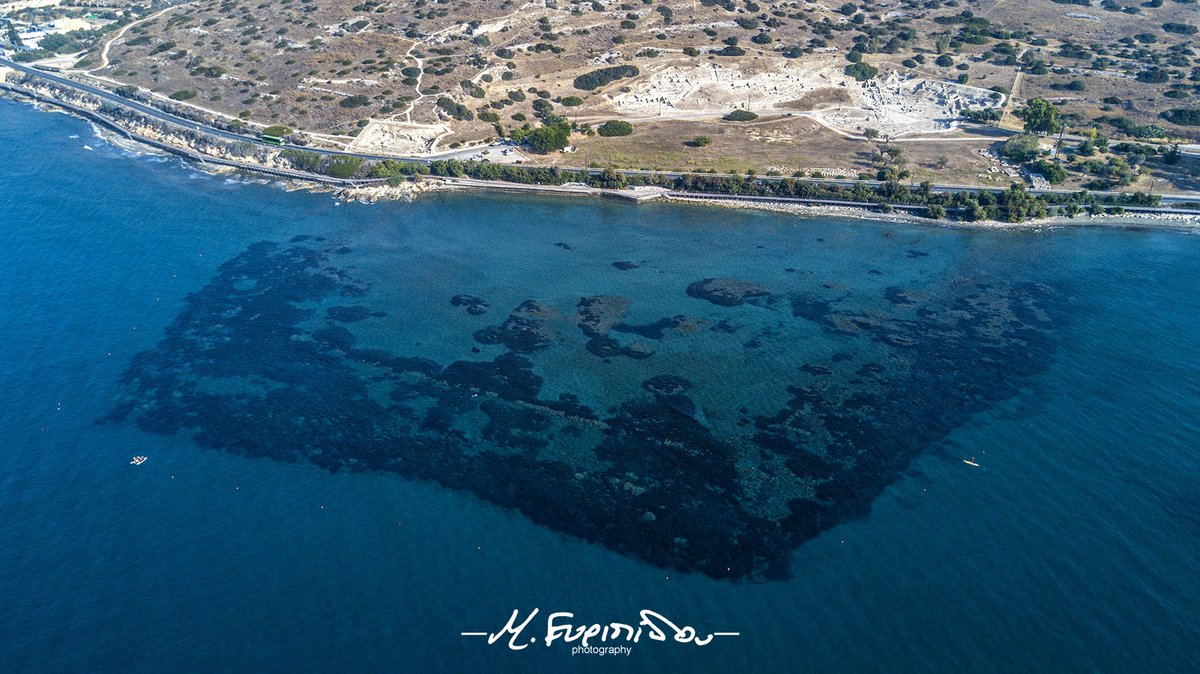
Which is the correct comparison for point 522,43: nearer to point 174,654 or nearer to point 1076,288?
point 1076,288

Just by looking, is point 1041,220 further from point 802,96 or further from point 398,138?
point 398,138

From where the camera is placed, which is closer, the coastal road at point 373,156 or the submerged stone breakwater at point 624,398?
the submerged stone breakwater at point 624,398

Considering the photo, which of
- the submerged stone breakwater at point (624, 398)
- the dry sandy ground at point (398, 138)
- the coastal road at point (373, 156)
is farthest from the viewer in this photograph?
the dry sandy ground at point (398, 138)

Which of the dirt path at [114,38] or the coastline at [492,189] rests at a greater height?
the dirt path at [114,38]

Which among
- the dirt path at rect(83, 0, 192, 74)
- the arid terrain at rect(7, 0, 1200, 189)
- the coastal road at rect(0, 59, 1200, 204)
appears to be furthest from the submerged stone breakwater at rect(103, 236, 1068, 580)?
the dirt path at rect(83, 0, 192, 74)

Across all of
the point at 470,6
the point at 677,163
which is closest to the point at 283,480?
the point at 677,163

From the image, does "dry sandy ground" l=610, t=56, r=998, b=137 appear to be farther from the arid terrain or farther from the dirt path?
the dirt path

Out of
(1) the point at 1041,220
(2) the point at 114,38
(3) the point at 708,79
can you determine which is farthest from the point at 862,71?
(2) the point at 114,38

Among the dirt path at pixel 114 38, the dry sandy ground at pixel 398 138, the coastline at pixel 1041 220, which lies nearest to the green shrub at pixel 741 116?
the coastline at pixel 1041 220

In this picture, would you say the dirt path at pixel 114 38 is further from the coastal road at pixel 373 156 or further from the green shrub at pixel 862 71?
the green shrub at pixel 862 71
